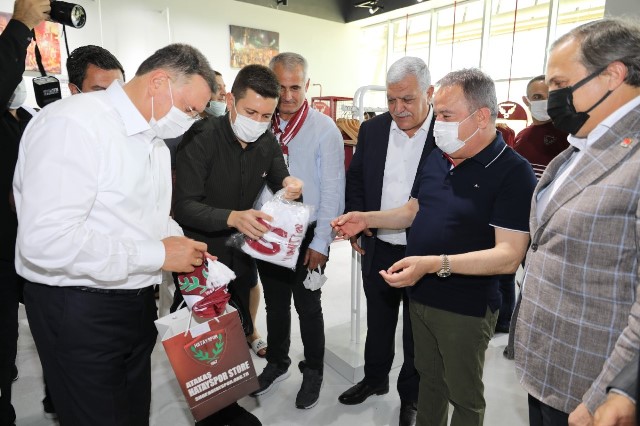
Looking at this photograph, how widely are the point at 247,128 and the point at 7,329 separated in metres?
1.46

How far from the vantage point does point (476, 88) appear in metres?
1.60

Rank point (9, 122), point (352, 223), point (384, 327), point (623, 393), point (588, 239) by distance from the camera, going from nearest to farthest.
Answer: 1. point (623, 393)
2. point (588, 239)
3. point (9, 122)
4. point (352, 223)
5. point (384, 327)

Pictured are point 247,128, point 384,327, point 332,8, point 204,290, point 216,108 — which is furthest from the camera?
point 332,8

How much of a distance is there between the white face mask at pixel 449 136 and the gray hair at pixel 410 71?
59cm

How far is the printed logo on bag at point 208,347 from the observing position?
4.77 feet

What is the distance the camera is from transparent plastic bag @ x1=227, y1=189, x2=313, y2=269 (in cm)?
178

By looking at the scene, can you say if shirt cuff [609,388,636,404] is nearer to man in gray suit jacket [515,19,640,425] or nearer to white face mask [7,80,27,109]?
man in gray suit jacket [515,19,640,425]

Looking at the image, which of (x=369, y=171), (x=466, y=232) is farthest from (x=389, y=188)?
(x=466, y=232)

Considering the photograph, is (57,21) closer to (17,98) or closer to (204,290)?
(17,98)

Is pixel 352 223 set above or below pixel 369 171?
below

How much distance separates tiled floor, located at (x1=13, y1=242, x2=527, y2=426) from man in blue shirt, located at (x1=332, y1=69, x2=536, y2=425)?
0.87 m

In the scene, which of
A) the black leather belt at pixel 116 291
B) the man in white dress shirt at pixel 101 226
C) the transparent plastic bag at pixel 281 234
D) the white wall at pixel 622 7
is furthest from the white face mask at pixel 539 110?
the black leather belt at pixel 116 291

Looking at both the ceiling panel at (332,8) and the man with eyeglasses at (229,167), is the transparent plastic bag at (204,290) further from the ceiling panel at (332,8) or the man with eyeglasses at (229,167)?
the ceiling panel at (332,8)

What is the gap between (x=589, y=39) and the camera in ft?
3.71
